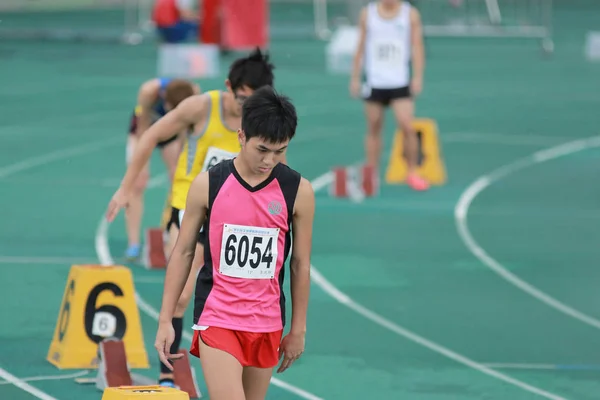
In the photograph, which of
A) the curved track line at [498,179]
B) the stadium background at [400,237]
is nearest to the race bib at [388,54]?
the stadium background at [400,237]

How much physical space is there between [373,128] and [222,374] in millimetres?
10014

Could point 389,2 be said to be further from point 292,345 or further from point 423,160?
point 292,345

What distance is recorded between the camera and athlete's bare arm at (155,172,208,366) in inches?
223

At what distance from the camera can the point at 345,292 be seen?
1093cm

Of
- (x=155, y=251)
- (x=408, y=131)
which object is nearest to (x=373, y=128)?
(x=408, y=131)

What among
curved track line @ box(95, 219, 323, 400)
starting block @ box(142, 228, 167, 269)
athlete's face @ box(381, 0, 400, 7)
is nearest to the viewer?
curved track line @ box(95, 219, 323, 400)

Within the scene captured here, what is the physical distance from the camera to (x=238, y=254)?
5652 millimetres

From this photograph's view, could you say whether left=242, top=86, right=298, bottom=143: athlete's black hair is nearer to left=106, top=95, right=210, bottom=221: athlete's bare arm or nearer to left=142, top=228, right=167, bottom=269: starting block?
left=106, top=95, right=210, bottom=221: athlete's bare arm

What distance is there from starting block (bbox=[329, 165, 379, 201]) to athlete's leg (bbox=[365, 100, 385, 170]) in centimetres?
17

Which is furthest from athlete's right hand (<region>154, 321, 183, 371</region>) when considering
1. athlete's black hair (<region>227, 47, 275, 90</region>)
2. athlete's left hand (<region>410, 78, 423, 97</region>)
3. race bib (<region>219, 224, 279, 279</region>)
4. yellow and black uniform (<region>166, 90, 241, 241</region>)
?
athlete's left hand (<region>410, 78, 423, 97</region>)

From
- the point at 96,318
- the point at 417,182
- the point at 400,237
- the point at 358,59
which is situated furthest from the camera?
the point at 417,182

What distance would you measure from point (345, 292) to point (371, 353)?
1806mm

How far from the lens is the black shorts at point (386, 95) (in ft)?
50.6

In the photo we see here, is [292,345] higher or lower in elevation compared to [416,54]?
higher
